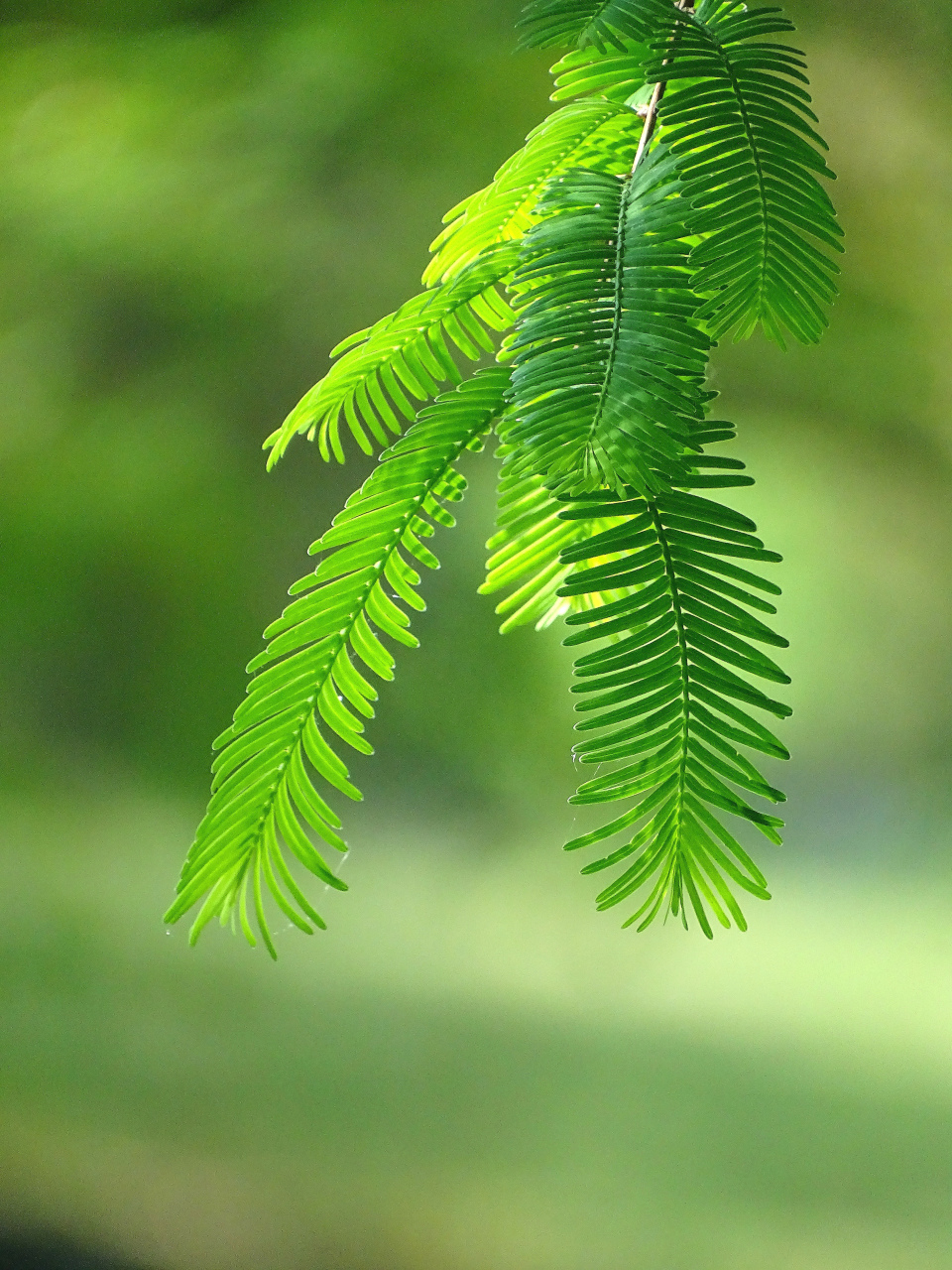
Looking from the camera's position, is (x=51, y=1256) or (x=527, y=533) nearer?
(x=527, y=533)

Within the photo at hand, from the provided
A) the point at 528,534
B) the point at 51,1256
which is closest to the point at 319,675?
the point at 528,534

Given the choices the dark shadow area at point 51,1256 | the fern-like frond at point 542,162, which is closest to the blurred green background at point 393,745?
the dark shadow area at point 51,1256

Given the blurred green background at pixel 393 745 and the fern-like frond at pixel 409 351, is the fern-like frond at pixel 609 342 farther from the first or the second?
the blurred green background at pixel 393 745

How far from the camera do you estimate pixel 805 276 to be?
35 cm

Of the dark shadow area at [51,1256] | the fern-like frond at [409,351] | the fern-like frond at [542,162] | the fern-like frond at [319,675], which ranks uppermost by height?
the fern-like frond at [542,162]

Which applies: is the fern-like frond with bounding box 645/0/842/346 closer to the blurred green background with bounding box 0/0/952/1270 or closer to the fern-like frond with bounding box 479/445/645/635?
the fern-like frond with bounding box 479/445/645/635

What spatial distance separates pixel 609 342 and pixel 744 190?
80 millimetres

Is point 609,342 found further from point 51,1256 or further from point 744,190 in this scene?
point 51,1256

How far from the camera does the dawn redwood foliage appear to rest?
0.31 metres

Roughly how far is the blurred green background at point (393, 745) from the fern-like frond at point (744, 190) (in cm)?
92

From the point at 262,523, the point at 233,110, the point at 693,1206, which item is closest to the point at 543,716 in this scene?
the point at 262,523

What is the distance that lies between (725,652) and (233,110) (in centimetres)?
129

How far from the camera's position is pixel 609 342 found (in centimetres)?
31

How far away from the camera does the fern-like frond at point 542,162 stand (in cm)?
41
